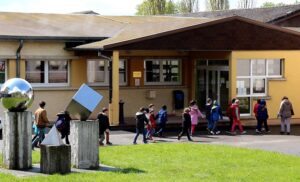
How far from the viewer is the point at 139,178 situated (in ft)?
46.6

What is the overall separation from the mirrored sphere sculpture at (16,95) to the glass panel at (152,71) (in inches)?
618

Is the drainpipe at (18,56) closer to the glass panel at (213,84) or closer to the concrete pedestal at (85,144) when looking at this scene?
the glass panel at (213,84)

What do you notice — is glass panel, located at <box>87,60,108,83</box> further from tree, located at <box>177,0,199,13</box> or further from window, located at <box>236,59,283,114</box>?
tree, located at <box>177,0,199,13</box>

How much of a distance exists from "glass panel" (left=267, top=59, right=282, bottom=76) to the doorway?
1861 millimetres

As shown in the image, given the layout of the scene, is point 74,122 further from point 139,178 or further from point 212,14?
point 212,14

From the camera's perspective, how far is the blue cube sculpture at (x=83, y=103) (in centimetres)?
1573

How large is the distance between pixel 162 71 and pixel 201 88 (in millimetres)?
1956

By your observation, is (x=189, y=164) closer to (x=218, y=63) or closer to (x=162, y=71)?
(x=218, y=63)

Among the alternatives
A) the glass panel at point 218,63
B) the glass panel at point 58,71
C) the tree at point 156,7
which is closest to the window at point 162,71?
the glass panel at point 218,63

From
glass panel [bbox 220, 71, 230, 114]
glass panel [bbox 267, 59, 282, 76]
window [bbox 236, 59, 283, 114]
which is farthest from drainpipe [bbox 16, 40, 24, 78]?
glass panel [bbox 267, 59, 282, 76]

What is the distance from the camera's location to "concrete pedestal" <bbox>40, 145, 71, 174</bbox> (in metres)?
14.8

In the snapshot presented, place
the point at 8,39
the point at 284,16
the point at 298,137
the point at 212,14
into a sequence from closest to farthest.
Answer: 1. the point at 298,137
2. the point at 8,39
3. the point at 284,16
4. the point at 212,14

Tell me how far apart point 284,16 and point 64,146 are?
106ft

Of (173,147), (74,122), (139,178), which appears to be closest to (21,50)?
(173,147)
